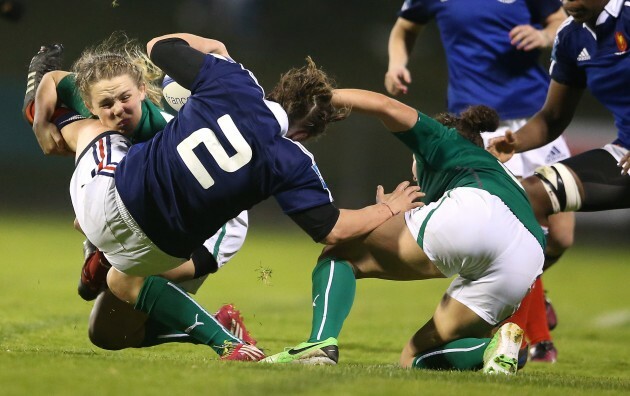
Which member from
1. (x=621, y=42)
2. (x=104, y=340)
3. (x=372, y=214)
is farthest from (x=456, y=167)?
(x=104, y=340)

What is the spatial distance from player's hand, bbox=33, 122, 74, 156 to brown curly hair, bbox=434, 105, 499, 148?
1.74m

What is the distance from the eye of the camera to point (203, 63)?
13.0 ft

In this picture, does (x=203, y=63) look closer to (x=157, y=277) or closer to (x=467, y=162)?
(x=157, y=277)

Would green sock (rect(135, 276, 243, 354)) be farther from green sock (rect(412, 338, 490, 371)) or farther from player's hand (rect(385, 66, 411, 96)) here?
player's hand (rect(385, 66, 411, 96))

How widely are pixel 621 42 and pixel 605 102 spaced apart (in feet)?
1.43

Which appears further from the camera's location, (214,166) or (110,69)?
(110,69)

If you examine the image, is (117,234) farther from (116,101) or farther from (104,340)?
(104,340)

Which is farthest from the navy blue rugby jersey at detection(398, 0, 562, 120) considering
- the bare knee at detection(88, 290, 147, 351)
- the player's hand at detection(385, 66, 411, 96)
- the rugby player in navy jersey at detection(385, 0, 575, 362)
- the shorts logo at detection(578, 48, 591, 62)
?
the bare knee at detection(88, 290, 147, 351)

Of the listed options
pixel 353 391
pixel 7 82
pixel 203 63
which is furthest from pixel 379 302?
pixel 7 82

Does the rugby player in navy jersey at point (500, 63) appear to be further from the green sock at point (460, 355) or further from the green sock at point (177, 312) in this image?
the green sock at point (177, 312)

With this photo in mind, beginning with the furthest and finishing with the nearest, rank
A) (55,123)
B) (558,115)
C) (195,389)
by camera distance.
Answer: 1. (558,115)
2. (55,123)
3. (195,389)

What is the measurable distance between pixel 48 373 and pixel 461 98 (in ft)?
13.6

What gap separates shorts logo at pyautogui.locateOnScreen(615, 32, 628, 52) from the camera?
5.27 meters

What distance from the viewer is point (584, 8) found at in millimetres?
5180
